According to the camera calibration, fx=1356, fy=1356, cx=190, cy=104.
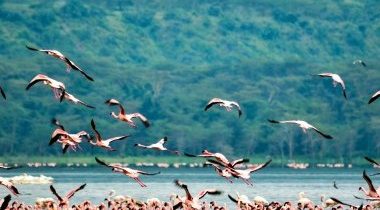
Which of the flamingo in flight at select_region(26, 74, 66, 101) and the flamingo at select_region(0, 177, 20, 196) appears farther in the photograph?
the flamingo at select_region(0, 177, 20, 196)

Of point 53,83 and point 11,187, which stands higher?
point 53,83

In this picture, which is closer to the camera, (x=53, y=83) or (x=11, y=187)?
(x=53, y=83)

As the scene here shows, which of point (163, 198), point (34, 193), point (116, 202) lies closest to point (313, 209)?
point (116, 202)

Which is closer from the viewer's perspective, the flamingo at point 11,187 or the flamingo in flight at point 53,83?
the flamingo in flight at point 53,83

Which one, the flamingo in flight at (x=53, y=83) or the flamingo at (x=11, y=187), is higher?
the flamingo in flight at (x=53, y=83)

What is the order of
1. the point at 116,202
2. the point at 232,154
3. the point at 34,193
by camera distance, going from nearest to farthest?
the point at 116,202 → the point at 34,193 → the point at 232,154

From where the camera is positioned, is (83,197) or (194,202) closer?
(194,202)

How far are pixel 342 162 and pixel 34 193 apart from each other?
124 meters

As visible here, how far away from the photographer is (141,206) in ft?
164

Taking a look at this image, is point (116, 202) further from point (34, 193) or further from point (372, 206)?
point (34, 193)

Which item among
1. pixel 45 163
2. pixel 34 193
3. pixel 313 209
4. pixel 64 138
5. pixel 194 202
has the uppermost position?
pixel 64 138

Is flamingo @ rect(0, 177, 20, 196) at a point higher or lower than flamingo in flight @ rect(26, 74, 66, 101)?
lower

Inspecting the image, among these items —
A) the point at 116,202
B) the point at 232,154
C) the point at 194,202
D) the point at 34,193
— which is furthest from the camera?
the point at 232,154

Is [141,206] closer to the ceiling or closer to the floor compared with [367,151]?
closer to the ceiling
